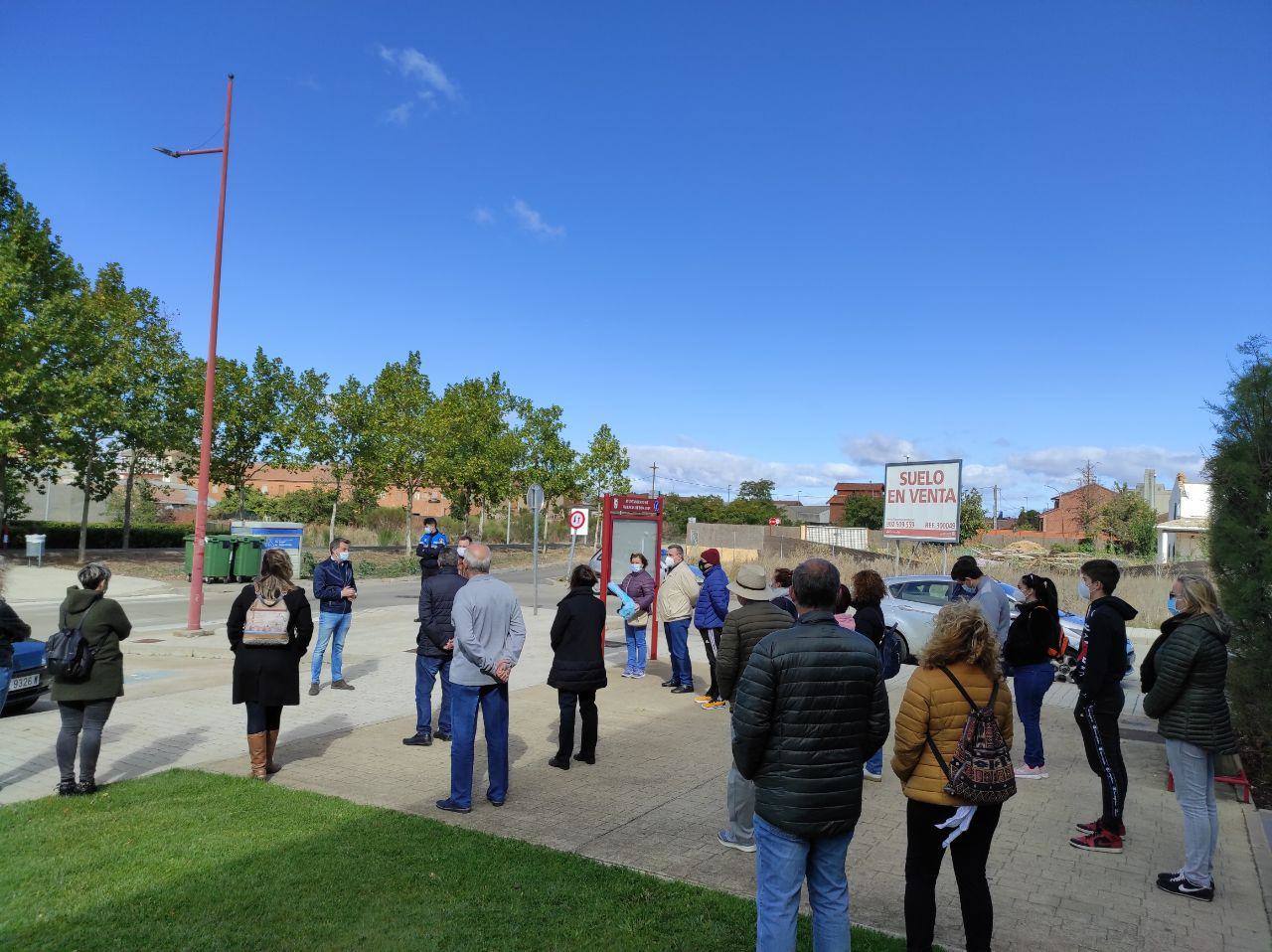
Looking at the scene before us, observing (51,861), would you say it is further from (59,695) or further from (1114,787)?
(1114,787)

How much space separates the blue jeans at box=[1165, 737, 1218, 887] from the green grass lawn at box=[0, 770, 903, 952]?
202 cm

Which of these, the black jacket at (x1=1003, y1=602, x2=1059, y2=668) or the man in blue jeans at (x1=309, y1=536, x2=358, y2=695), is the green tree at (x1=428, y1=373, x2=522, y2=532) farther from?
the black jacket at (x1=1003, y1=602, x2=1059, y2=668)

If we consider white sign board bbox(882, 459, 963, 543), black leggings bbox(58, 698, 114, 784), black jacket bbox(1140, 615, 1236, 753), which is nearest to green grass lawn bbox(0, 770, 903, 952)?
black leggings bbox(58, 698, 114, 784)

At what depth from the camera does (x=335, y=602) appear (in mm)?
9734

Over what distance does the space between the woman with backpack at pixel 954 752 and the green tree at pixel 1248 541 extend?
4.43 meters

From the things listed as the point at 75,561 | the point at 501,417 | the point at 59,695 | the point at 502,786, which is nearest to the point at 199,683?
the point at 59,695

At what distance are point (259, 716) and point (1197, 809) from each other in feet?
20.2

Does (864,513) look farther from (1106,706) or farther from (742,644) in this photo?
(742,644)

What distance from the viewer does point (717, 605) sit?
9898 mm

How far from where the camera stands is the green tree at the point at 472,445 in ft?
128

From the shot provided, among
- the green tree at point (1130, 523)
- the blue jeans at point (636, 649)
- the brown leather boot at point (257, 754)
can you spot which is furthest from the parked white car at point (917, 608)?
the green tree at point (1130, 523)

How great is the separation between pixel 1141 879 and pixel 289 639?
5832mm

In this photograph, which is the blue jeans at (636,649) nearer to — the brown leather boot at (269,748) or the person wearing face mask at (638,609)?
the person wearing face mask at (638,609)

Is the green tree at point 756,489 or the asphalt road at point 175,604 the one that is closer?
the asphalt road at point 175,604
